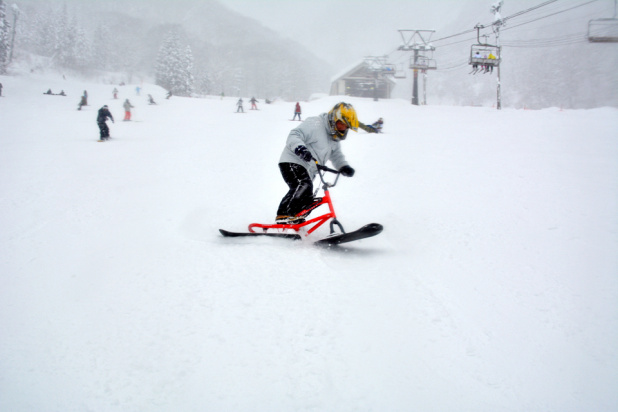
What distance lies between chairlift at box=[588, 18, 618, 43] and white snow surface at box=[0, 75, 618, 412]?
18.6m

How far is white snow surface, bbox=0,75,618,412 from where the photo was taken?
6.99 ft

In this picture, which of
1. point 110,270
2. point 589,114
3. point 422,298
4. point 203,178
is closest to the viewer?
point 422,298

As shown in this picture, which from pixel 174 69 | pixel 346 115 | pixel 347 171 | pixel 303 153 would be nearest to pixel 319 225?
pixel 347 171

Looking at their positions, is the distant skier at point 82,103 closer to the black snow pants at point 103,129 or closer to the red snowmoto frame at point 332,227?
the black snow pants at point 103,129

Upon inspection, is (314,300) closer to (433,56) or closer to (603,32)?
(603,32)

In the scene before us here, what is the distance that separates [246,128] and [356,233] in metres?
19.4

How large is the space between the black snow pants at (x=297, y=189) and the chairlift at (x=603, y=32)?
2356 cm

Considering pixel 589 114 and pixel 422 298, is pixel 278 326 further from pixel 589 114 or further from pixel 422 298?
pixel 589 114

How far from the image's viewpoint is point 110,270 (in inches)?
148

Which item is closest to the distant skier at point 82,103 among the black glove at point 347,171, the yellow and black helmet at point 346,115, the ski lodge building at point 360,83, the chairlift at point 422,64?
the yellow and black helmet at point 346,115

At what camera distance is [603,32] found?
21391 millimetres

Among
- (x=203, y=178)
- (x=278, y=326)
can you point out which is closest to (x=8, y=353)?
(x=278, y=326)

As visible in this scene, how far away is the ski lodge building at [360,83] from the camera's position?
6190 centimetres

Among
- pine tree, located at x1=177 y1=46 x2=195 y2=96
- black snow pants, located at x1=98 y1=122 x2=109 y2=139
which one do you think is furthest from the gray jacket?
pine tree, located at x1=177 y1=46 x2=195 y2=96
